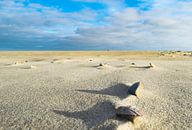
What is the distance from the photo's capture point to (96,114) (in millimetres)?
3428

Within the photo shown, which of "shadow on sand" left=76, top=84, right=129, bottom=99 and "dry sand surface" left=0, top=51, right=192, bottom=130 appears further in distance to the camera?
"shadow on sand" left=76, top=84, right=129, bottom=99

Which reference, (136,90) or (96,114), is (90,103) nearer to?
(96,114)

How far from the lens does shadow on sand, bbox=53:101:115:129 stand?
10.5 feet

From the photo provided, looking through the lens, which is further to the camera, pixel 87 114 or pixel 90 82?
pixel 90 82

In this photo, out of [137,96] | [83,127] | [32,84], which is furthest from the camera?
[32,84]

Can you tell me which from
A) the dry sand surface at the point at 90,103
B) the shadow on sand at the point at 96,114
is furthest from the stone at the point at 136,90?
the shadow on sand at the point at 96,114

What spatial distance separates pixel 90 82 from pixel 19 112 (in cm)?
169

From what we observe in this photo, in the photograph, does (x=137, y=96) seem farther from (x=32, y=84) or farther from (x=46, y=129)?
(x=32, y=84)

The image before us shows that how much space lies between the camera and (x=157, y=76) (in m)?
5.79

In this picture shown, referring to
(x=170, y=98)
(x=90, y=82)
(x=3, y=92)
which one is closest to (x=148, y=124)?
(x=170, y=98)

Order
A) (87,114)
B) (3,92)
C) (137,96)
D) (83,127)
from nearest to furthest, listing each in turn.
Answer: (83,127) < (87,114) < (137,96) < (3,92)

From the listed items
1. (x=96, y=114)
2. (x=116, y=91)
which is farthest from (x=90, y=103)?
(x=116, y=91)

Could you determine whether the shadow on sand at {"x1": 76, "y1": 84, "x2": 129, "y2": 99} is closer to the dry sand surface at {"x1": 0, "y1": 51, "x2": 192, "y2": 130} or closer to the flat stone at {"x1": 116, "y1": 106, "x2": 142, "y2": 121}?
the dry sand surface at {"x1": 0, "y1": 51, "x2": 192, "y2": 130}

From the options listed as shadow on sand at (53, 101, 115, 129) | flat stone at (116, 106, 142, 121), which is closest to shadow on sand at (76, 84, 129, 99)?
shadow on sand at (53, 101, 115, 129)
